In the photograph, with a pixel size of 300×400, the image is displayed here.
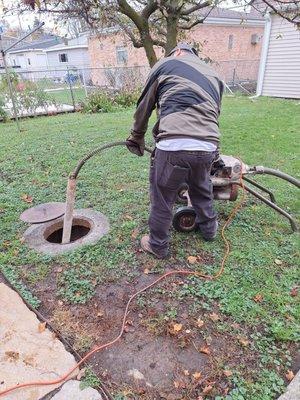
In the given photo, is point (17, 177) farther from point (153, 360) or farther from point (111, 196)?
point (153, 360)

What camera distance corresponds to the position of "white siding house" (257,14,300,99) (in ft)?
37.3

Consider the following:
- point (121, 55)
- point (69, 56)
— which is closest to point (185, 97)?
point (121, 55)

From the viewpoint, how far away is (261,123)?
25.5 ft

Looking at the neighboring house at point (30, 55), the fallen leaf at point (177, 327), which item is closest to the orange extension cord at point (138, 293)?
the fallen leaf at point (177, 327)

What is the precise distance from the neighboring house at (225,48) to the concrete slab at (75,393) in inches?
695

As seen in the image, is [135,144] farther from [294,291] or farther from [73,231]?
[294,291]

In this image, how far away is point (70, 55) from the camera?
3303 cm

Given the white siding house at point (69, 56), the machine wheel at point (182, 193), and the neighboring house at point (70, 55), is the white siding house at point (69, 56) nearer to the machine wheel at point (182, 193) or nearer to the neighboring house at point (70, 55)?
the neighboring house at point (70, 55)

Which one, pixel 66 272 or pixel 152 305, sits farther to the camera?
pixel 66 272

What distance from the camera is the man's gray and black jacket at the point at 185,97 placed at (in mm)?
2496

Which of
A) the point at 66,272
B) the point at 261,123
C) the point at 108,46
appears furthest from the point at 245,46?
the point at 66,272

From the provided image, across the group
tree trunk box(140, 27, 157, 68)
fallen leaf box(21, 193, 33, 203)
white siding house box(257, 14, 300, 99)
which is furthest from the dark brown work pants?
white siding house box(257, 14, 300, 99)

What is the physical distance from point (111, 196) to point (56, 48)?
35.1 meters

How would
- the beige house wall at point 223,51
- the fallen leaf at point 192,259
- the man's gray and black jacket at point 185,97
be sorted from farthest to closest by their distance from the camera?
1. the beige house wall at point 223,51
2. the fallen leaf at point 192,259
3. the man's gray and black jacket at point 185,97
